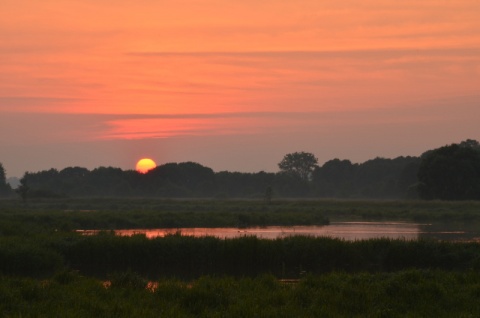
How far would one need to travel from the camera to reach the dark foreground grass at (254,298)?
1783 centimetres

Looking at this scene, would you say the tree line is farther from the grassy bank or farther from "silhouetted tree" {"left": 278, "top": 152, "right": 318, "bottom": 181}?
the grassy bank

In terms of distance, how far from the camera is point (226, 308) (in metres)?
18.3

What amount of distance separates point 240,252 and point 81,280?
10.6m

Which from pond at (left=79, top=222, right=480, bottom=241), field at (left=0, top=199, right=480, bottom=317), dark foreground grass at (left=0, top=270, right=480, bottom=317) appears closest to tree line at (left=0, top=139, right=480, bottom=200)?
pond at (left=79, top=222, right=480, bottom=241)

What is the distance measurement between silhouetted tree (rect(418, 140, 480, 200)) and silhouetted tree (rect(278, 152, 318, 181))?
90693mm

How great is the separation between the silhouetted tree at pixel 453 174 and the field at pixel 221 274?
36.5m

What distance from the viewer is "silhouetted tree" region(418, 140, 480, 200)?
80.2 metres

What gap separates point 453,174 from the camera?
3164 inches

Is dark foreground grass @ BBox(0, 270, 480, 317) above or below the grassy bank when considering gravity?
below

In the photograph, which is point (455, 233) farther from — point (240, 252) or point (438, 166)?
point (438, 166)

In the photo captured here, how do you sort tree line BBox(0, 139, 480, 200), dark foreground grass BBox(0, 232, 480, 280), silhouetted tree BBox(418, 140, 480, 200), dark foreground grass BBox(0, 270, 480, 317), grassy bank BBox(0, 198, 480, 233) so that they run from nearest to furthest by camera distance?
dark foreground grass BBox(0, 270, 480, 317), dark foreground grass BBox(0, 232, 480, 280), grassy bank BBox(0, 198, 480, 233), silhouetted tree BBox(418, 140, 480, 200), tree line BBox(0, 139, 480, 200)

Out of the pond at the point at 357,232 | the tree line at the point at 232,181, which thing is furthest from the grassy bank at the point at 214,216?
the tree line at the point at 232,181

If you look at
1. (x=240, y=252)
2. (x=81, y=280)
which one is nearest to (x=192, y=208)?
(x=240, y=252)

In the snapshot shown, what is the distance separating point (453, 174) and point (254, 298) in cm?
6572
